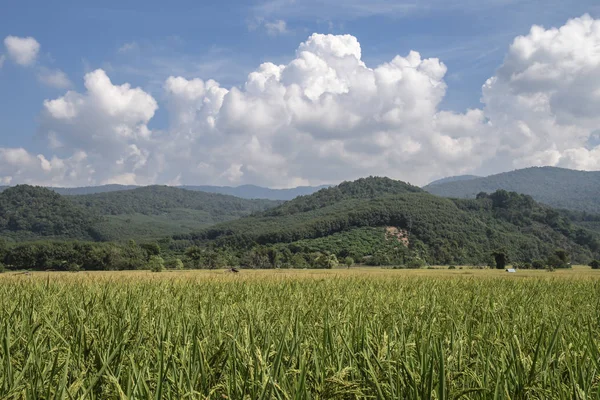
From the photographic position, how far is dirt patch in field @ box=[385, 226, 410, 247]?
487ft

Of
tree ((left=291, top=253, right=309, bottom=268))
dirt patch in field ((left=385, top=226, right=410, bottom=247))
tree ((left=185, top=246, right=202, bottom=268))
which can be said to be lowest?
tree ((left=291, top=253, right=309, bottom=268))

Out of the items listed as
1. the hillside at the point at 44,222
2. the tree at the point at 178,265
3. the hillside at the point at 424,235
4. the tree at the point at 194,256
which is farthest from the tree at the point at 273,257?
the hillside at the point at 44,222

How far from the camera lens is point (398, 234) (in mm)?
153750

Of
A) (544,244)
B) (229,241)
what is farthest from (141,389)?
(544,244)

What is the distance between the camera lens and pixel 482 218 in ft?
601

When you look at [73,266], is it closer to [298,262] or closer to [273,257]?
[298,262]

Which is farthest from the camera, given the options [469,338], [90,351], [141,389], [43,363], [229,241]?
[229,241]

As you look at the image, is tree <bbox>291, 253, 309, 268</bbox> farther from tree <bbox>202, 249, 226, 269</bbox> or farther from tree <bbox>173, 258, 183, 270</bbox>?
tree <bbox>173, 258, 183, 270</bbox>

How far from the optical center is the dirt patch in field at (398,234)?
487 feet

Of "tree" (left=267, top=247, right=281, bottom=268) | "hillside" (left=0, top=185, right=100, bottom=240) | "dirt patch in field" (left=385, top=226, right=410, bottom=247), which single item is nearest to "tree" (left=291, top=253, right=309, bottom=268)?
"tree" (left=267, top=247, right=281, bottom=268)

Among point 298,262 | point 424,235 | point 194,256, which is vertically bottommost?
point 298,262

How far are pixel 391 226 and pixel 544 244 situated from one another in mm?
51670

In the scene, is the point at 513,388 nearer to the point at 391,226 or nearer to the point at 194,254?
the point at 194,254

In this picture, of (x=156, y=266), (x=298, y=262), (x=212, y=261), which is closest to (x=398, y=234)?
(x=298, y=262)
